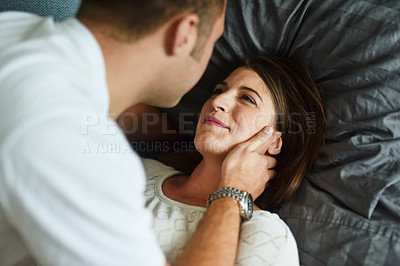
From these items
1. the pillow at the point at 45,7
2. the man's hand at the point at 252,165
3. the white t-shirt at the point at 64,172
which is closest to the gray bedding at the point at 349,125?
the pillow at the point at 45,7

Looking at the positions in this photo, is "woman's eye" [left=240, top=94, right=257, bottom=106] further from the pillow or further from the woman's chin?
the pillow

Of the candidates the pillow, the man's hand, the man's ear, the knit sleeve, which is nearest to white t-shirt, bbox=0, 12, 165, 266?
the man's ear

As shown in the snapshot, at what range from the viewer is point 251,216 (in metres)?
1.32

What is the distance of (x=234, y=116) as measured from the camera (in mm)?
1477

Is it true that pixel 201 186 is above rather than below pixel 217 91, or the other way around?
below

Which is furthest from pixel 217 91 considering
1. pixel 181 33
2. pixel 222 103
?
pixel 181 33

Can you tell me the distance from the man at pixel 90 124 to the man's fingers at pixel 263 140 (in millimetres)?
282

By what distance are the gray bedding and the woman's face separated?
0.21 metres

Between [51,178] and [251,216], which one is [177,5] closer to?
[51,178]

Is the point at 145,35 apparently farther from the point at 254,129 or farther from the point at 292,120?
the point at 292,120

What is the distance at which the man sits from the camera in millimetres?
771

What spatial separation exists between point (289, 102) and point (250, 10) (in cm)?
39

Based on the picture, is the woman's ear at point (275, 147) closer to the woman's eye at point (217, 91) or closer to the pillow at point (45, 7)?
the woman's eye at point (217, 91)

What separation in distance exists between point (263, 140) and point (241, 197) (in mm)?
251
